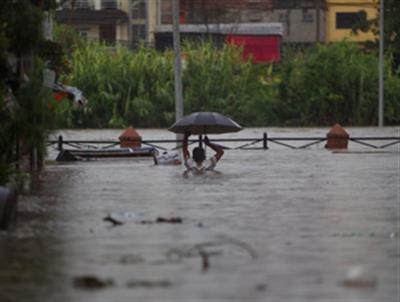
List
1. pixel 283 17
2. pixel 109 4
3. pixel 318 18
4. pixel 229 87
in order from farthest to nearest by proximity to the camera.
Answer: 1. pixel 283 17
2. pixel 318 18
3. pixel 109 4
4. pixel 229 87

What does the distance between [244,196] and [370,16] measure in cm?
7511

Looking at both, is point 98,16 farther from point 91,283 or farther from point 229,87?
point 91,283

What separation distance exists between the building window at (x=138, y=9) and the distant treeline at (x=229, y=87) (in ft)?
51.5

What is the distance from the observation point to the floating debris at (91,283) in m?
14.7

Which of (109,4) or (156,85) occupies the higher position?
(109,4)

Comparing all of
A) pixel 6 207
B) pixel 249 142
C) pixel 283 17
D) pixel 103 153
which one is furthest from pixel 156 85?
pixel 6 207

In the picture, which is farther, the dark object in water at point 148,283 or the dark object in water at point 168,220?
the dark object in water at point 168,220

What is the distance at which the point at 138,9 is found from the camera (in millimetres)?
101750

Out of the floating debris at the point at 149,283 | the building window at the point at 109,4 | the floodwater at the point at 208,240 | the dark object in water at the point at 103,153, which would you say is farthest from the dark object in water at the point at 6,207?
the building window at the point at 109,4

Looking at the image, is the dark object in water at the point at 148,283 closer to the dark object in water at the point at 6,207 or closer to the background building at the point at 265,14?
A: the dark object in water at the point at 6,207

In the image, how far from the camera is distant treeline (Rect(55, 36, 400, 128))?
8250 centimetres

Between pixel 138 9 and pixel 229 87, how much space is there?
62.1 feet

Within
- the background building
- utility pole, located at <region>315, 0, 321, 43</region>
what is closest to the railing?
the background building

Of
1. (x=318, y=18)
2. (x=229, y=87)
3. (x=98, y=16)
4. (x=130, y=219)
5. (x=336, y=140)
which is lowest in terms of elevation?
(x=336, y=140)
